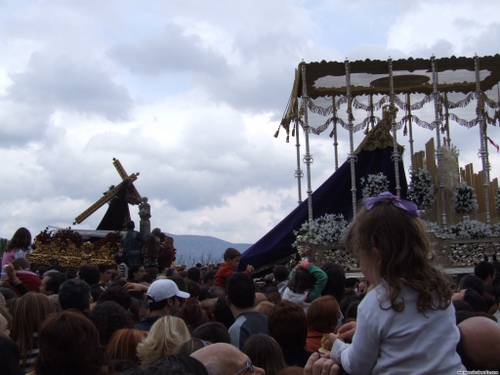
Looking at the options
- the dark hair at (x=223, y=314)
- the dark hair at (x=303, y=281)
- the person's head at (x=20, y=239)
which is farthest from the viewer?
the person's head at (x=20, y=239)

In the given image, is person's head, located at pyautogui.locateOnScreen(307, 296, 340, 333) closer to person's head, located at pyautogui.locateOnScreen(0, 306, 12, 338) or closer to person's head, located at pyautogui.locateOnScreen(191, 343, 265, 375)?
person's head, located at pyautogui.locateOnScreen(191, 343, 265, 375)

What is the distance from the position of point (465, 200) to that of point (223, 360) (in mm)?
14114

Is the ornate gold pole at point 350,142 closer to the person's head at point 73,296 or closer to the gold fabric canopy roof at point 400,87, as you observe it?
the gold fabric canopy roof at point 400,87

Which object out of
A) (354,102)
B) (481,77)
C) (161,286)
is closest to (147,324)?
(161,286)

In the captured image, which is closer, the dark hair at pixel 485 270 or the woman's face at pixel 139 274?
the dark hair at pixel 485 270

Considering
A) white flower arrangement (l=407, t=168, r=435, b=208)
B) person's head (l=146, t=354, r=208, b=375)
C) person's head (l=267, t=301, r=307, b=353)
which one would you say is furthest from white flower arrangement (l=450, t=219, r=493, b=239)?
person's head (l=146, t=354, r=208, b=375)

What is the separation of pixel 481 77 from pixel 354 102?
142 inches

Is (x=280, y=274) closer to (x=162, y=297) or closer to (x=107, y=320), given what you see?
(x=162, y=297)

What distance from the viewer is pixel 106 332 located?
4770 mm

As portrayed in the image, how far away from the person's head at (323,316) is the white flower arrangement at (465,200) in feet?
39.2

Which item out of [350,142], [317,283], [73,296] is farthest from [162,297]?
[350,142]

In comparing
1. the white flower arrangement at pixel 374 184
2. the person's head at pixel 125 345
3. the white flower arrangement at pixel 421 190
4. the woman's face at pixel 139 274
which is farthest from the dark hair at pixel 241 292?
the white flower arrangement at pixel 421 190

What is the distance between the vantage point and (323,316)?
4.77m

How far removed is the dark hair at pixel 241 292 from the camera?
538cm
